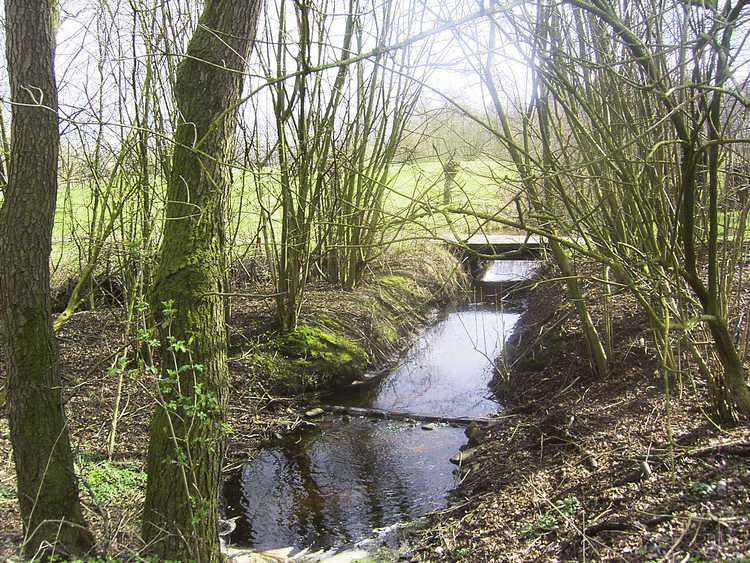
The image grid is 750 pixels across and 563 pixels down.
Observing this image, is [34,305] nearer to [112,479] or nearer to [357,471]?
[112,479]

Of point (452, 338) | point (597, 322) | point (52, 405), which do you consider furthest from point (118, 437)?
point (452, 338)

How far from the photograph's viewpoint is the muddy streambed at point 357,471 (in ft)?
17.5

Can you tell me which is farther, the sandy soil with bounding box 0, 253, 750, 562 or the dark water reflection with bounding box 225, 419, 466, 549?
the dark water reflection with bounding box 225, 419, 466, 549

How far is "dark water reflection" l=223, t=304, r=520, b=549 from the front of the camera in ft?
17.5

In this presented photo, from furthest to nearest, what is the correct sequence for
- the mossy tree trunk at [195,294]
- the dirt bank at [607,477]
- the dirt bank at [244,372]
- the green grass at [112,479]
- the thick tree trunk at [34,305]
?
the green grass at [112,479] → the dirt bank at [244,372] → the mossy tree trunk at [195,294] → the thick tree trunk at [34,305] → the dirt bank at [607,477]

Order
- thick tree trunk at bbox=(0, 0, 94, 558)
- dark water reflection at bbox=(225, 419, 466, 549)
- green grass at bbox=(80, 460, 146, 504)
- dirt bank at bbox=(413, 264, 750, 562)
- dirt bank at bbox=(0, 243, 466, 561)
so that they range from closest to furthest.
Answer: dirt bank at bbox=(413, 264, 750, 562) → thick tree trunk at bbox=(0, 0, 94, 558) → dirt bank at bbox=(0, 243, 466, 561) → green grass at bbox=(80, 460, 146, 504) → dark water reflection at bbox=(225, 419, 466, 549)

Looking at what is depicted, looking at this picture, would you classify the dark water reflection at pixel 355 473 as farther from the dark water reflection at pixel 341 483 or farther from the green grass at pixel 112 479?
the green grass at pixel 112 479

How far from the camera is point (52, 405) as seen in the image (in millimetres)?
3910

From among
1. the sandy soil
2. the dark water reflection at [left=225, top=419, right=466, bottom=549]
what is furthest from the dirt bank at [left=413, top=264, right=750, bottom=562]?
the dark water reflection at [left=225, top=419, right=466, bottom=549]

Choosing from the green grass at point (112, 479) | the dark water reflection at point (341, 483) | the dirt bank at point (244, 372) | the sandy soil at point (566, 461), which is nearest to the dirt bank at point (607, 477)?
the sandy soil at point (566, 461)

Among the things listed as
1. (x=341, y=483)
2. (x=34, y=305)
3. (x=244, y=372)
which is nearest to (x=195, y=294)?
(x=34, y=305)

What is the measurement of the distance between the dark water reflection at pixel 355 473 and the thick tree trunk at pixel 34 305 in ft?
5.42

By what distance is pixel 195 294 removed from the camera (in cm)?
398

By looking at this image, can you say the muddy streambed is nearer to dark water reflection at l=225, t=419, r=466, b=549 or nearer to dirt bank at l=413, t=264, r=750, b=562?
dark water reflection at l=225, t=419, r=466, b=549
